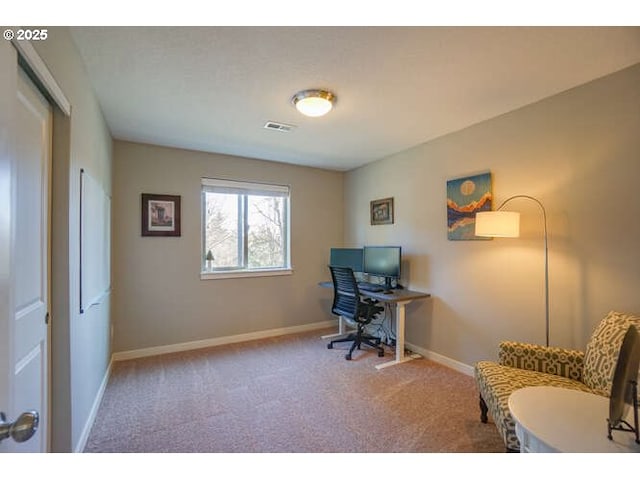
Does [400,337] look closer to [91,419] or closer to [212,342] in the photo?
[212,342]

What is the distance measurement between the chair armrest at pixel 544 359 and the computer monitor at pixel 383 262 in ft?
4.78

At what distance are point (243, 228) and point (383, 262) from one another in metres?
1.89

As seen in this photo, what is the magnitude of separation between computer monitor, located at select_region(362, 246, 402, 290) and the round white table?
6.63 feet

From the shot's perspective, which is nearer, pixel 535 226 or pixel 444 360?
pixel 535 226

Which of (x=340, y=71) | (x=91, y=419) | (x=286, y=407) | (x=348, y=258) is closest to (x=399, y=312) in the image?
(x=348, y=258)

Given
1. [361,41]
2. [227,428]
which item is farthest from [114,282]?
[361,41]

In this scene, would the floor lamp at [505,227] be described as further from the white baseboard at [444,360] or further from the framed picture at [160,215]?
the framed picture at [160,215]

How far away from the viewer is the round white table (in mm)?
1113

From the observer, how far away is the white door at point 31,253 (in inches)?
46.4

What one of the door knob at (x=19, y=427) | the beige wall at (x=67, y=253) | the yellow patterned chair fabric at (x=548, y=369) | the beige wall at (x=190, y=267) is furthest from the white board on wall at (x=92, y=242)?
the yellow patterned chair fabric at (x=548, y=369)

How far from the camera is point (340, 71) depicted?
6.40 ft

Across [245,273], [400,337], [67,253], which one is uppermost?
[67,253]
